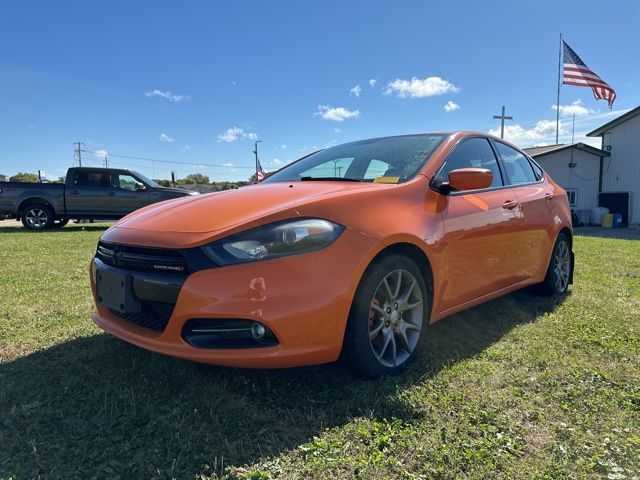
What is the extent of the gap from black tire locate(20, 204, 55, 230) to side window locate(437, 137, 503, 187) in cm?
1231

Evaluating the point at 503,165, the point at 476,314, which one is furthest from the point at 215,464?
the point at 503,165

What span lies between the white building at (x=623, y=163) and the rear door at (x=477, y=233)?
20.1 metres

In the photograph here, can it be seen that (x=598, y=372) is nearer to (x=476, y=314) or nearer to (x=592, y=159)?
(x=476, y=314)

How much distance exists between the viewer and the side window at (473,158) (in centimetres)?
316

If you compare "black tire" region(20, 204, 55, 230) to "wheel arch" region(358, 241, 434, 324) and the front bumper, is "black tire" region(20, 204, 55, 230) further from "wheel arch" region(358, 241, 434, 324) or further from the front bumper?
"wheel arch" region(358, 241, 434, 324)

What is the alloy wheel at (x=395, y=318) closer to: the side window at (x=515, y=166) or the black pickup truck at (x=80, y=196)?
the side window at (x=515, y=166)

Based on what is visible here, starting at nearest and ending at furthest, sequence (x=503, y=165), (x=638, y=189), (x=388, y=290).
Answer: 1. (x=388, y=290)
2. (x=503, y=165)
3. (x=638, y=189)

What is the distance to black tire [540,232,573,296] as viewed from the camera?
4.31m

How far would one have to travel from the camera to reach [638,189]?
19.9 meters

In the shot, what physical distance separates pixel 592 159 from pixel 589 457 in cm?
2321

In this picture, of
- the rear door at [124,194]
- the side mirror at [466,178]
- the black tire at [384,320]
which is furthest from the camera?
the rear door at [124,194]

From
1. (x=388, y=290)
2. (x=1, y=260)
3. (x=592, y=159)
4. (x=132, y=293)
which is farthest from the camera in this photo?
(x=592, y=159)

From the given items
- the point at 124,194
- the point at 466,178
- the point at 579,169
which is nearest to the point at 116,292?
the point at 466,178

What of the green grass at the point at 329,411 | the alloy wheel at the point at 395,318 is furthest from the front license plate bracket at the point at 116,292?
the alloy wheel at the point at 395,318
